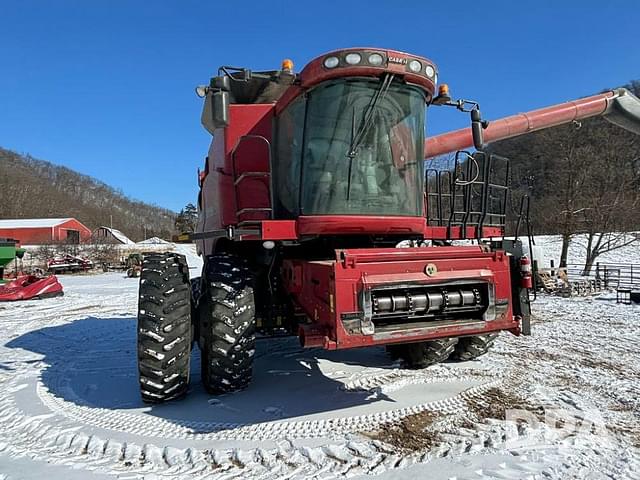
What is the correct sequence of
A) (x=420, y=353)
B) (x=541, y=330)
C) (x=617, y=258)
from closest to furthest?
1. (x=420, y=353)
2. (x=541, y=330)
3. (x=617, y=258)

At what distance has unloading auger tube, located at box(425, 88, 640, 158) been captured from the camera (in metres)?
7.86

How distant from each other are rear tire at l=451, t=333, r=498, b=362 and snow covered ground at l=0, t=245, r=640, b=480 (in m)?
0.12

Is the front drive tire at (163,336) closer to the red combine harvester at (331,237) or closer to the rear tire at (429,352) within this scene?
the red combine harvester at (331,237)

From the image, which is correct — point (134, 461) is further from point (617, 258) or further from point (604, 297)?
point (617, 258)

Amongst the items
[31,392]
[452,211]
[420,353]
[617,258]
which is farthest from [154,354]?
[617,258]

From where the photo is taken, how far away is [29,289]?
14.3 metres

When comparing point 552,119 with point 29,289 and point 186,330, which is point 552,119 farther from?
point 29,289

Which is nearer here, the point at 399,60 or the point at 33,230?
the point at 399,60

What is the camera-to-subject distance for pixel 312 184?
13.6 ft

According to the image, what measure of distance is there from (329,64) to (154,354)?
3042 mm

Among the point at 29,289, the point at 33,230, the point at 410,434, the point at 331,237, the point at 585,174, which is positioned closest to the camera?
the point at 410,434

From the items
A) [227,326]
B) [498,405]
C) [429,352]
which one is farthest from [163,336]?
[498,405]

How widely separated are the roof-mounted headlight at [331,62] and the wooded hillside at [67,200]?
91.0 meters

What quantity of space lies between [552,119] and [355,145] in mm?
7231
